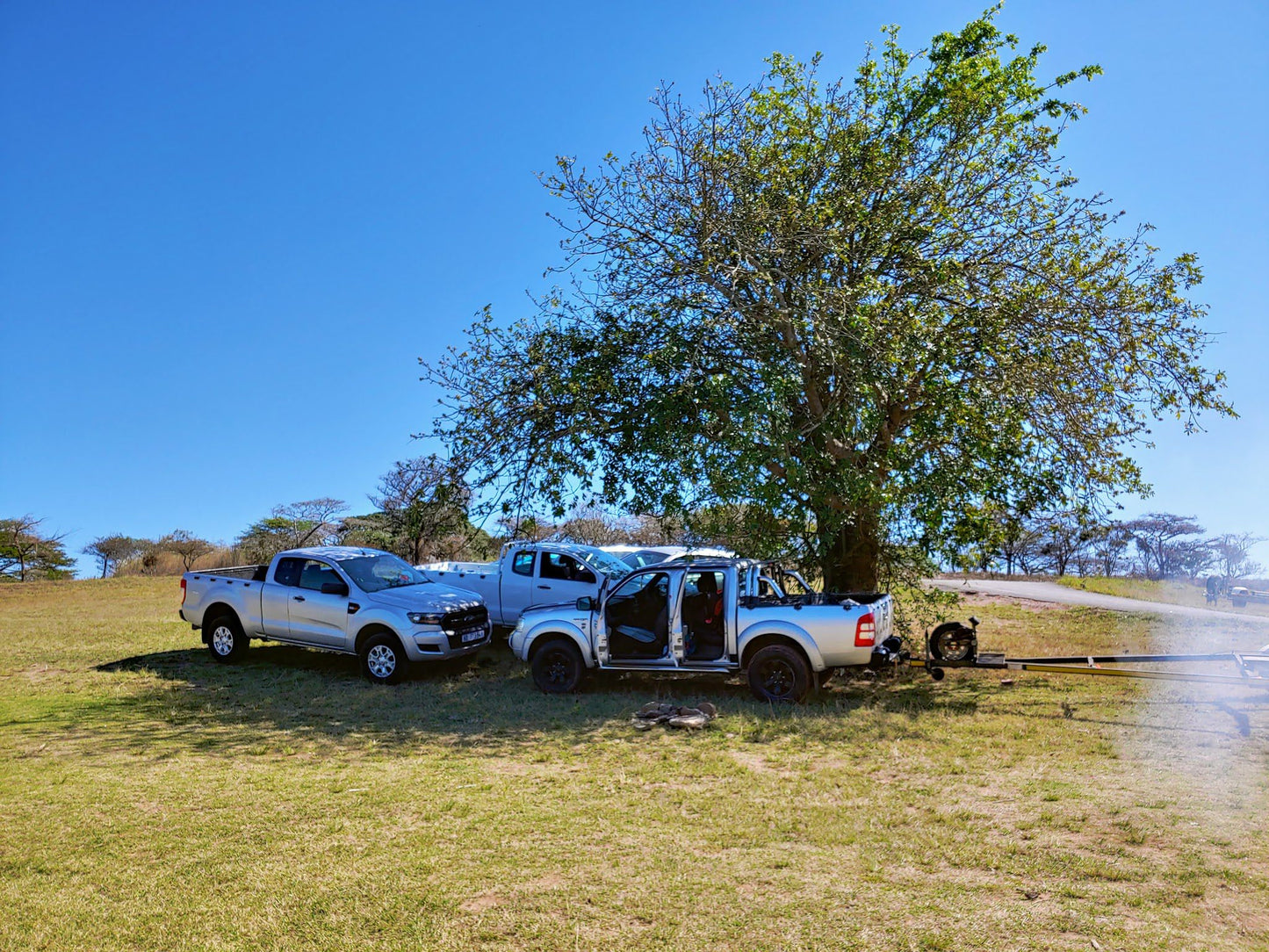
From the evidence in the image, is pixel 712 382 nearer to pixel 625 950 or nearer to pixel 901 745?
pixel 901 745

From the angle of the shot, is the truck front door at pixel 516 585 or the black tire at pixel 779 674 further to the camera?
Result: the truck front door at pixel 516 585

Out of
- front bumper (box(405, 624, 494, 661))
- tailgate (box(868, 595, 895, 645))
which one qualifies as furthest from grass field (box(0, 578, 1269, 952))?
tailgate (box(868, 595, 895, 645))

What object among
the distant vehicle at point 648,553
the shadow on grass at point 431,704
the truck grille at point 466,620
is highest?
the distant vehicle at point 648,553

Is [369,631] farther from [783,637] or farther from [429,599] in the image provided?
[783,637]

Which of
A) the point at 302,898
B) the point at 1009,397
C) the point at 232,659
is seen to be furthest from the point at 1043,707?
the point at 232,659

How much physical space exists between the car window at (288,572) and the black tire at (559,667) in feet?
14.8

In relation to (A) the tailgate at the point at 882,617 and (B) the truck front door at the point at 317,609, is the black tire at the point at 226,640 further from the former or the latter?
(A) the tailgate at the point at 882,617

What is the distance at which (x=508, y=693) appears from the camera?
11.7 m

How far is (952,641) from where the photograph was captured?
1232 centimetres

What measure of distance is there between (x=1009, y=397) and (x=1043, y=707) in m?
4.87

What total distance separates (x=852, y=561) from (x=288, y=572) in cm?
904

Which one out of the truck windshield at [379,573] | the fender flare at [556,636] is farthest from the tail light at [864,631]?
the truck windshield at [379,573]

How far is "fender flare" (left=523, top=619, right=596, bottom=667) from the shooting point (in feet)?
37.2

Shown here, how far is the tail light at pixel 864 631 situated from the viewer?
397 inches
